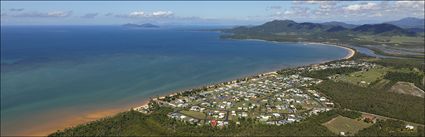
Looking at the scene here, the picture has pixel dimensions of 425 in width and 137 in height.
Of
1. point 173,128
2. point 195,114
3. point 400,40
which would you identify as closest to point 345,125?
point 195,114

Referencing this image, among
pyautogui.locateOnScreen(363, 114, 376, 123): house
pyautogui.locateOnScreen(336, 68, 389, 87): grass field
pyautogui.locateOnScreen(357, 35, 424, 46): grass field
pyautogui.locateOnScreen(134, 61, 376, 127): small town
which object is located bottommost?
pyautogui.locateOnScreen(363, 114, 376, 123): house

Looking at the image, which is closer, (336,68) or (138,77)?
(138,77)

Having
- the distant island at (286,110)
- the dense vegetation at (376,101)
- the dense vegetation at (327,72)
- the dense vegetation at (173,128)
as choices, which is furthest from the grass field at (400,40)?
the dense vegetation at (173,128)

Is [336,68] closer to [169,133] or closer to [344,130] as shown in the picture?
[344,130]

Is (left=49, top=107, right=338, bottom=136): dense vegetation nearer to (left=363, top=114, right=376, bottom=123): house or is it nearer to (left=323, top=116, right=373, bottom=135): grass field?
(left=323, top=116, right=373, bottom=135): grass field

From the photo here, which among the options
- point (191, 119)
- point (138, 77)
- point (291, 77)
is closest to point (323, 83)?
point (291, 77)

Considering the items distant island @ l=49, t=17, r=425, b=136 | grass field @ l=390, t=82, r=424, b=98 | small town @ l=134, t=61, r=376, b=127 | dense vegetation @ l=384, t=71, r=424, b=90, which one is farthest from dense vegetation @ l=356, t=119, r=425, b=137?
dense vegetation @ l=384, t=71, r=424, b=90
